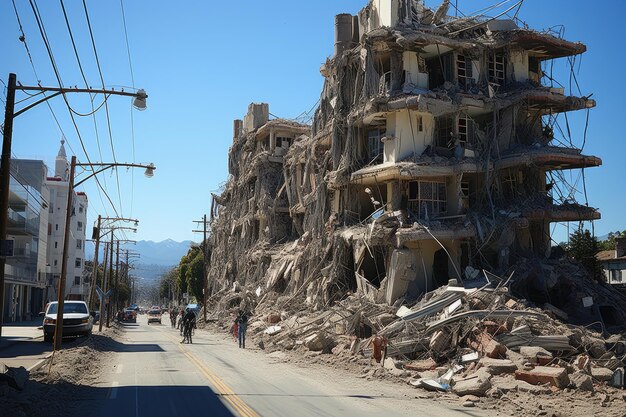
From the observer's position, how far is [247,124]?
69.4 m

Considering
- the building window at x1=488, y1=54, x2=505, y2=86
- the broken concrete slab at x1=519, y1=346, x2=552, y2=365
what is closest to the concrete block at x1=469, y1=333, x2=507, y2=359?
the broken concrete slab at x1=519, y1=346, x2=552, y2=365

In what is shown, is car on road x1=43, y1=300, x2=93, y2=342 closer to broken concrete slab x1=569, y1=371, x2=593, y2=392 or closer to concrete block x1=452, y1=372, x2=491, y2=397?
concrete block x1=452, y1=372, x2=491, y2=397

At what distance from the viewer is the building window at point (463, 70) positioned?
37531mm

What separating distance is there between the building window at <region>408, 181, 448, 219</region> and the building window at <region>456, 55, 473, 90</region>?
6.52 meters

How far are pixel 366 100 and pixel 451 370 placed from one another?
1928 cm

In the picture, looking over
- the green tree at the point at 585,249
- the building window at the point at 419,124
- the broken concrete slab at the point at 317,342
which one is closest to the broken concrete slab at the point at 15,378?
the broken concrete slab at the point at 317,342

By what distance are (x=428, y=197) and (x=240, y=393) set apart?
21.1 meters

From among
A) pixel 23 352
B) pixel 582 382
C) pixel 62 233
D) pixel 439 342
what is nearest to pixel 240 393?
pixel 582 382

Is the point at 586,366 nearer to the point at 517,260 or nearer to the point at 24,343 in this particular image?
the point at 517,260

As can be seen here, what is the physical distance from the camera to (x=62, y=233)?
95.0 meters

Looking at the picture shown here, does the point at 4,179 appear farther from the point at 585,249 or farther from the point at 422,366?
the point at 585,249

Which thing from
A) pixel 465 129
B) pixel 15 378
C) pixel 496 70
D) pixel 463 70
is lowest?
pixel 15 378

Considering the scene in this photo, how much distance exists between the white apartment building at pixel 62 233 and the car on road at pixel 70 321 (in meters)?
55.5

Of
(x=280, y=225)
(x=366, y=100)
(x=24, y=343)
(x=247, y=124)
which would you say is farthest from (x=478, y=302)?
(x=247, y=124)
